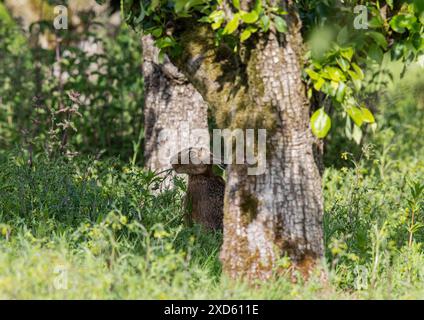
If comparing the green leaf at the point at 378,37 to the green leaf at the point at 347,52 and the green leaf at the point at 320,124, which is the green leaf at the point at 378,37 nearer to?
the green leaf at the point at 347,52

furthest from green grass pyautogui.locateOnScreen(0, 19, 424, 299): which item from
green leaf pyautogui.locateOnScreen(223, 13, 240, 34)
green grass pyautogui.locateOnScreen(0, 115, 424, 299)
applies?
green leaf pyautogui.locateOnScreen(223, 13, 240, 34)

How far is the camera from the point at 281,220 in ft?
13.0

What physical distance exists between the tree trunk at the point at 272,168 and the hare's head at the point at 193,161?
30.5 inches

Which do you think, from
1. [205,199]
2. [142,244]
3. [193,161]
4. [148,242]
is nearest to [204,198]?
[205,199]

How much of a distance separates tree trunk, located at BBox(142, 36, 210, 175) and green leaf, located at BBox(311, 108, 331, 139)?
2.51m

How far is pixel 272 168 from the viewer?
3939 millimetres

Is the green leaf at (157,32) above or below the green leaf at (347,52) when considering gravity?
above

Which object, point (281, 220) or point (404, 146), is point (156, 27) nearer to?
point (281, 220)

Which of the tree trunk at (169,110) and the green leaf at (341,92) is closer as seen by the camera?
the green leaf at (341,92)

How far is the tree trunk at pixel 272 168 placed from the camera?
386cm

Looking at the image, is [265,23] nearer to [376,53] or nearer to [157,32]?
[376,53]

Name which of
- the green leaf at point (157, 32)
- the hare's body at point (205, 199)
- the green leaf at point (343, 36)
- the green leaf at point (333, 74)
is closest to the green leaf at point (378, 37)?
the green leaf at point (343, 36)
